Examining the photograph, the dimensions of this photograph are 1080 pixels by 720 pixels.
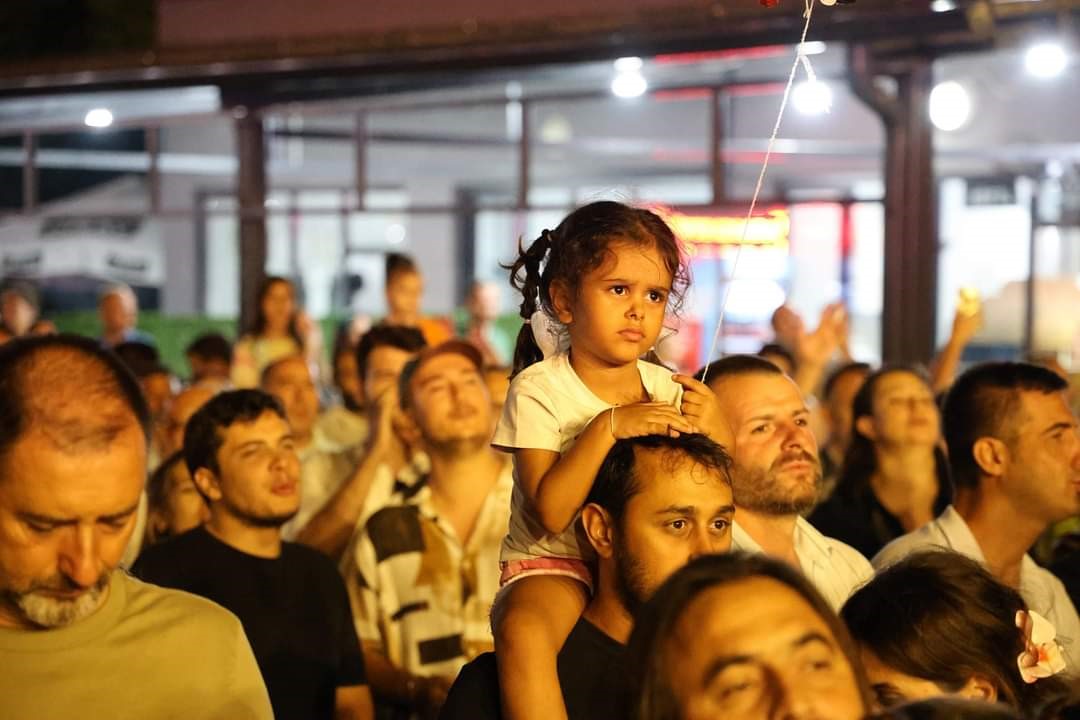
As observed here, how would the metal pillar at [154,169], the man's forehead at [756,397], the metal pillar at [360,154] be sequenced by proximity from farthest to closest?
1. the metal pillar at [154,169]
2. the metal pillar at [360,154]
3. the man's forehead at [756,397]

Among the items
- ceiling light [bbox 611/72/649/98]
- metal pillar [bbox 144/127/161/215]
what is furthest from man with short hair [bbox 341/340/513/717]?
metal pillar [bbox 144/127/161/215]

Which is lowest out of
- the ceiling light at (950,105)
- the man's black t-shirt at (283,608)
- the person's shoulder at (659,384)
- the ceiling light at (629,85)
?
the man's black t-shirt at (283,608)

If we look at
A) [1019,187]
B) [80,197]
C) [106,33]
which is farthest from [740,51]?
[106,33]

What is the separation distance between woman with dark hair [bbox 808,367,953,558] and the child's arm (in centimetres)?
→ 307

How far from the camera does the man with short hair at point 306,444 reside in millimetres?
7398

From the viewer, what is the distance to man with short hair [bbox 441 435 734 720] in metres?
3.60

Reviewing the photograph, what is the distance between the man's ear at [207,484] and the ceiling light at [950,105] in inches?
303

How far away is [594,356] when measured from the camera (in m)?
4.09

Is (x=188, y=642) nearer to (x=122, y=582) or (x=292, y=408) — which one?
(x=122, y=582)

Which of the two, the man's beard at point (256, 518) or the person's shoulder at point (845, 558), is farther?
the man's beard at point (256, 518)

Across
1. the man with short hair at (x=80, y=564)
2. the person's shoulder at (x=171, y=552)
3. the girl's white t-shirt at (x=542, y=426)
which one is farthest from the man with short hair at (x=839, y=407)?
the man with short hair at (x=80, y=564)

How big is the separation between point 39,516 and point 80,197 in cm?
1877

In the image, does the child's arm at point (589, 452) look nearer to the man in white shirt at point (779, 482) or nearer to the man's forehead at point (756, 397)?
the man in white shirt at point (779, 482)

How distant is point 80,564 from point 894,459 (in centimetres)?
453
